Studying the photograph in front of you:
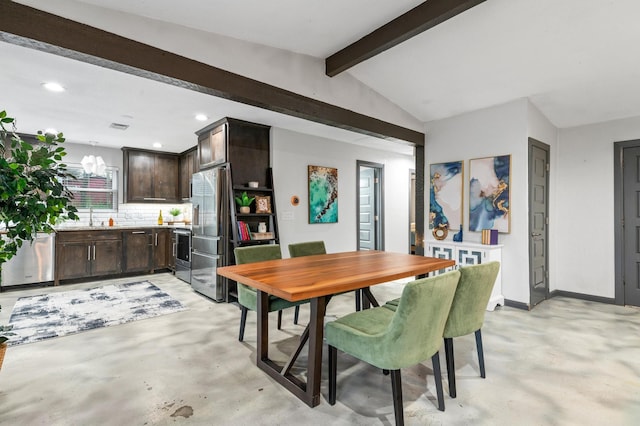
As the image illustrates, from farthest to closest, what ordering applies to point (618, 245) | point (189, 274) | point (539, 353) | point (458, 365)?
point (189, 274), point (618, 245), point (539, 353), point (458, 365)

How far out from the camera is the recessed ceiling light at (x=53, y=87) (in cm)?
331

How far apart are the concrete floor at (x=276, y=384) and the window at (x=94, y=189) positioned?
12.4ft

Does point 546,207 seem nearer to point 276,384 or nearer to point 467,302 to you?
point 467,302

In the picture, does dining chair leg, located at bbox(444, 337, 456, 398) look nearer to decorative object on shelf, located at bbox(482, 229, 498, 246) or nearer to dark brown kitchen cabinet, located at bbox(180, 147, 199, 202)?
decorative object on shelf, located at bbox(482, 229, 498, 246)

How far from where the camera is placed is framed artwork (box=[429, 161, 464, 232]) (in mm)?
4578

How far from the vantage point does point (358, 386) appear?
2287mm

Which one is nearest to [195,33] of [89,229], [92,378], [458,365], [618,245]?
[92,378]

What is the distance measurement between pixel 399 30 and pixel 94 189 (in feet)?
19.8

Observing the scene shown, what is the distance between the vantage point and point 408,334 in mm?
1712

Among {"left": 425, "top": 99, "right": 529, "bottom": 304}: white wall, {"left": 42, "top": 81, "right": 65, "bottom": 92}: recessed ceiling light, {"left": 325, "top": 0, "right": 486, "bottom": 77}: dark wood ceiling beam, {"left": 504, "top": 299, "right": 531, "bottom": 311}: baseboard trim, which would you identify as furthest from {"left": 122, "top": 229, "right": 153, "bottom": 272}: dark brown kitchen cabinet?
{"left": 504, "top": 299, "right": 531, "bottom": 311}: baseboard trim

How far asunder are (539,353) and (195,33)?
3.86m

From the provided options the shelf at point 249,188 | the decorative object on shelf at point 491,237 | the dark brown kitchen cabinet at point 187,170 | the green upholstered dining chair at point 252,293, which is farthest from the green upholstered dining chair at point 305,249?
the dark brown kitchen cabinet at point 187,170

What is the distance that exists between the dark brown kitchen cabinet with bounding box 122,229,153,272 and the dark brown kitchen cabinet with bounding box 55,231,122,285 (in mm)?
93

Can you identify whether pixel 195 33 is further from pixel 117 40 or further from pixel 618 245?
pixel 618 245
